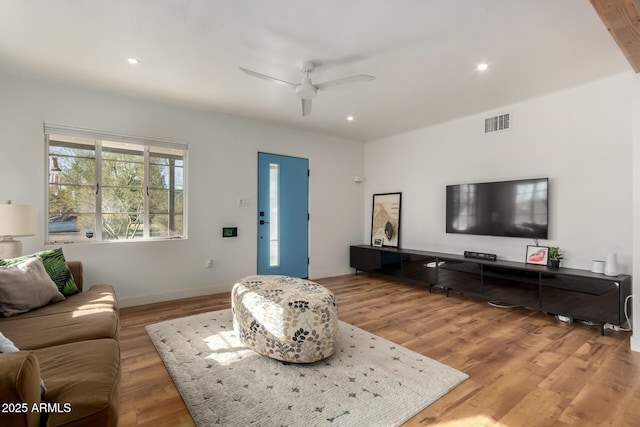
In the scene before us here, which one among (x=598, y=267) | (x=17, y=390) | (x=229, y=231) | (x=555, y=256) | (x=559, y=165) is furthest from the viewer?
(x=229, y=231)

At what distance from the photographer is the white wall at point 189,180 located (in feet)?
10.4

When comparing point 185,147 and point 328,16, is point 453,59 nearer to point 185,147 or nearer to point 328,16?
point 328,16

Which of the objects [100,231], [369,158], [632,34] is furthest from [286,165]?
[632,34]

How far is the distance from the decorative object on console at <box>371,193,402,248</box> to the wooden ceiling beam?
3494mm

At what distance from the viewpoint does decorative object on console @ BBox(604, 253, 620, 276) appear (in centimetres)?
Answer: 297

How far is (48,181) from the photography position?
331cm

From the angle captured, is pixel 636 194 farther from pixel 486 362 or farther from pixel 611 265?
pixel 486 362

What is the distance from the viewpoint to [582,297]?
10.0 ft

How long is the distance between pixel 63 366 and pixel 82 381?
234 millimetres

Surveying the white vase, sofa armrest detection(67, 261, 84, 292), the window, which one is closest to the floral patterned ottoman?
sofa armrest detection(67, 261, 84, 292)

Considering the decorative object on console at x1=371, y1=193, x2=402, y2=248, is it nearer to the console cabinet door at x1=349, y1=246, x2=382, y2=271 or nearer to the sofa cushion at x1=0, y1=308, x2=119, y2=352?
the console cabinet door at x1=349, y1=246, x2=382, y2=271

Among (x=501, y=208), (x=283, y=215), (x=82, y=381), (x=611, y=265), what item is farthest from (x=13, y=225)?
(x=611, y=265)

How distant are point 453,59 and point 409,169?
8.56 ft

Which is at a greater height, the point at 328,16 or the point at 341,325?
the point at 328,16
